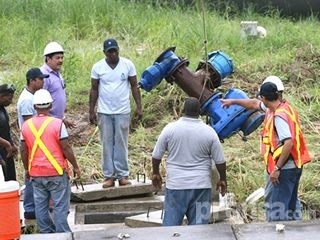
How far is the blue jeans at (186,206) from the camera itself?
25.7ft

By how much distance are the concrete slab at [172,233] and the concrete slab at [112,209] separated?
1.81 metres

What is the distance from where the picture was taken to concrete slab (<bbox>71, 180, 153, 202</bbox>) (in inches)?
371

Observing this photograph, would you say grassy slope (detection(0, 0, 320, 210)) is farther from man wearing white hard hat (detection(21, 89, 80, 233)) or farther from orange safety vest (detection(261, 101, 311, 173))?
man wearing white hard hat (detection(21, 89, 80, 233))

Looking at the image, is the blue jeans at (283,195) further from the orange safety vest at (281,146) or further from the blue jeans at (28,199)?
the blue jeans at (28,199)

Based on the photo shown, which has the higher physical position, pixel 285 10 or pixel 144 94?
pixel 285 10

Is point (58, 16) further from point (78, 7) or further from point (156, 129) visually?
point (156, 129)

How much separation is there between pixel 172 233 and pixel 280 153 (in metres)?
1.33

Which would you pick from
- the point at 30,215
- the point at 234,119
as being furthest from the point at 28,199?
the point at 234,119

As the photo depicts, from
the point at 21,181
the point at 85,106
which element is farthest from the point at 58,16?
the point at 21,181

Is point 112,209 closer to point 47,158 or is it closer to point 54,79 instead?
point 54,79

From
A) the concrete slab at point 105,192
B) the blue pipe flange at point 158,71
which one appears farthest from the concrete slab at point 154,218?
the blue pipe flange at point 158,71

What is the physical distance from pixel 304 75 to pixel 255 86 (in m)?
1.02

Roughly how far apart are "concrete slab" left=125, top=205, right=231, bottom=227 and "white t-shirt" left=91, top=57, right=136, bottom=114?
1.24 meters

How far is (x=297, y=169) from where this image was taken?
25.7 ft
